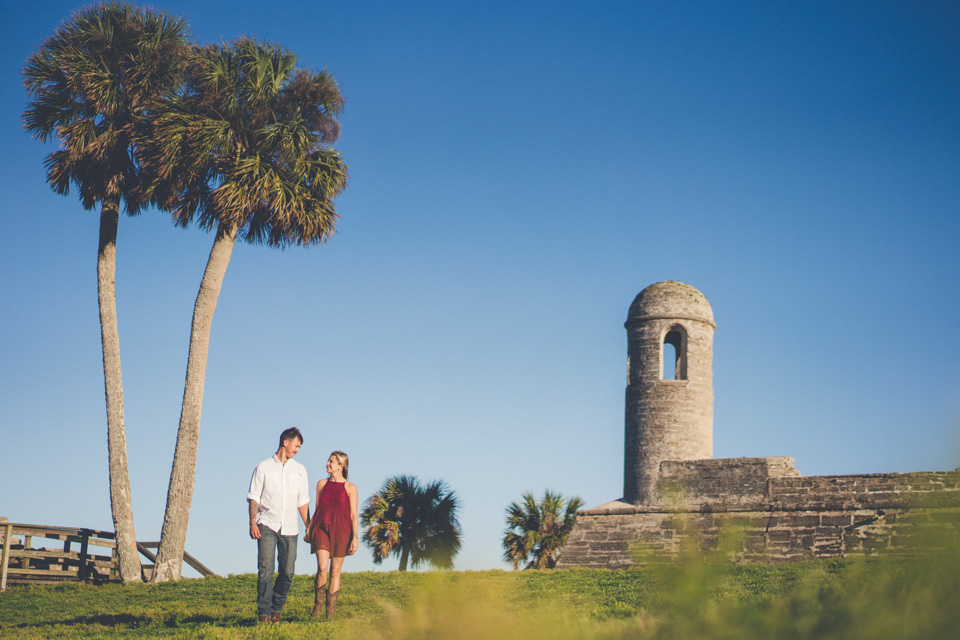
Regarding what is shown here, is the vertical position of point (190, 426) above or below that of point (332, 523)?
above

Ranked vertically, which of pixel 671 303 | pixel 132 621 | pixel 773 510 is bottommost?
pixel 132 621

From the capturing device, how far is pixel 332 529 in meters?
8.70

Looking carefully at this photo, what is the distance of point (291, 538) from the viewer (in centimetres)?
848

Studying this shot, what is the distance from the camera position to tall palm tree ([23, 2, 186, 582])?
62.3 ft

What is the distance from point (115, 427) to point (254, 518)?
36.3 ft

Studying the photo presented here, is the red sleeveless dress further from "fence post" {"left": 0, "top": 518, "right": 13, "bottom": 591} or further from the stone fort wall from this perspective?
"fence post" {"left": 0, "top": 518, "right": 13, "bottom": 591}

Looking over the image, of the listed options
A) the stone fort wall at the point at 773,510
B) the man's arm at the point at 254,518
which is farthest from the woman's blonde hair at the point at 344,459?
the stone fort wall at the point at 773,510

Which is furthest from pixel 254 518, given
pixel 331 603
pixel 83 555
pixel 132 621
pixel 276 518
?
pixel 83 555

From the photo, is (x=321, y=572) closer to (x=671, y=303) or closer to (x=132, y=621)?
(x=132, y=621)

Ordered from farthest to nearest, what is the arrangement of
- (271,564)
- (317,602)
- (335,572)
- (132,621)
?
(132,621) → (317,602) → (335,572) → (271,564)

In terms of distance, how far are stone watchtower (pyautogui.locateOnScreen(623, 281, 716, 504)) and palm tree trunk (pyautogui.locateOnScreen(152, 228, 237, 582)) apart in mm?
10219

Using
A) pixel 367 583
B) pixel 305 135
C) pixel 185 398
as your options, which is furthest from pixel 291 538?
pixel 305 135

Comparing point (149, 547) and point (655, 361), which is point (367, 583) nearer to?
point (149, 547)

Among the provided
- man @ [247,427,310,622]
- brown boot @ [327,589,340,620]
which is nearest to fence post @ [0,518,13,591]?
man @ [247,427,310,622]
